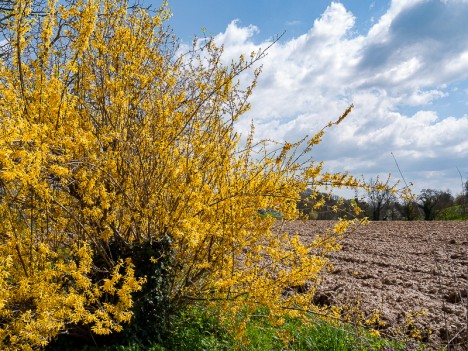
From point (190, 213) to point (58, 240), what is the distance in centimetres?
134

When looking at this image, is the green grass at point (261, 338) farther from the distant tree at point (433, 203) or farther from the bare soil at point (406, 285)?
the distant tree at point (433, 203)

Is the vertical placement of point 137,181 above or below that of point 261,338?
above

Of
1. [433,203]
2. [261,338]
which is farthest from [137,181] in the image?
[433,203]

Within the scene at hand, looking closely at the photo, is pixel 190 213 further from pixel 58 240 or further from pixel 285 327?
pixel 285 327

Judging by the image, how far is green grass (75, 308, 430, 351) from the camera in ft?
14.7

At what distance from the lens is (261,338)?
483 centimetres

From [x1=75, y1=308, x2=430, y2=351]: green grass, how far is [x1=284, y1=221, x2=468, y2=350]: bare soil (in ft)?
1.33

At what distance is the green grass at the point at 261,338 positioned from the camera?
4.47m

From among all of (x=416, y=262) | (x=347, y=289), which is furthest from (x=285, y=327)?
(x=416, y=262)

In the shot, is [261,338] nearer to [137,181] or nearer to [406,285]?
[137,181]

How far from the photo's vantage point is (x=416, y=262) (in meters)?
9.62

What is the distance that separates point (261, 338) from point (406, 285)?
3815 millimetres

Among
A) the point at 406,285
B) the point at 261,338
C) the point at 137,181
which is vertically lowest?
the point at 261,338

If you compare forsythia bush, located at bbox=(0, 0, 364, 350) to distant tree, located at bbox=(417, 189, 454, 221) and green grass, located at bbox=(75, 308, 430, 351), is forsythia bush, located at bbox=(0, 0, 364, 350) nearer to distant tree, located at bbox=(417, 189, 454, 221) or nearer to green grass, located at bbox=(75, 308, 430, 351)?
green grass, located at bbox=(75, 308, 430, 351)
